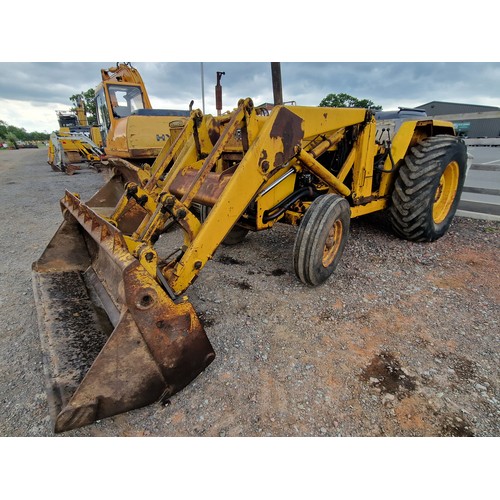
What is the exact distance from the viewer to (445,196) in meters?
4.82

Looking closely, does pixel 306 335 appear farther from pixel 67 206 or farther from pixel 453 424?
pixel 67 206

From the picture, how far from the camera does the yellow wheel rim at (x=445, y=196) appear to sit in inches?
186

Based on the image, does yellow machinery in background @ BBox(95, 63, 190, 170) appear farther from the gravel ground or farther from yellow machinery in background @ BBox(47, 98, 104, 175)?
yellow machinery in background @ BBox(47, 98, 104, 175)

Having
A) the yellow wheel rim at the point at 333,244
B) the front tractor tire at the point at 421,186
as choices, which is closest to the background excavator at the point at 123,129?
the yellow wheel rim at the point at 333,244

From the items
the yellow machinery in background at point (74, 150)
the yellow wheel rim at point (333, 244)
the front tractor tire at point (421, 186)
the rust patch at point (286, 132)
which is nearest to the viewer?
the rust patch at point (286, 132)

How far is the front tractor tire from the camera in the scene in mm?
4004

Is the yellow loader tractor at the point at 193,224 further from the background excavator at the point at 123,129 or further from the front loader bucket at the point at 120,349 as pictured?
the background excavator at the point at 123,129

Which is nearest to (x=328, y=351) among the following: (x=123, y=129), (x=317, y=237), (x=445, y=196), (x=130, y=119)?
(x=317, y=237)

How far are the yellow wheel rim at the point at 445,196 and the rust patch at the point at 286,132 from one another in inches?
117

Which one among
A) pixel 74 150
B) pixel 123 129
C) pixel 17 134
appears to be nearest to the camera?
pixel 123 129

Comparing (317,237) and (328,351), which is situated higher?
(317,237)

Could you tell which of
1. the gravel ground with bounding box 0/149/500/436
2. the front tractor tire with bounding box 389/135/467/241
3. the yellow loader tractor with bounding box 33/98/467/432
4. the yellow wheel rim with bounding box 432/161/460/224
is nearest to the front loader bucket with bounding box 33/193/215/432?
the yellow loader tractor with bounding box 33/98/467/432

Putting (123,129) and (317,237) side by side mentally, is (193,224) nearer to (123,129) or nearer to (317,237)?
(317,237)

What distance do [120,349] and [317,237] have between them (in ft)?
6.27
